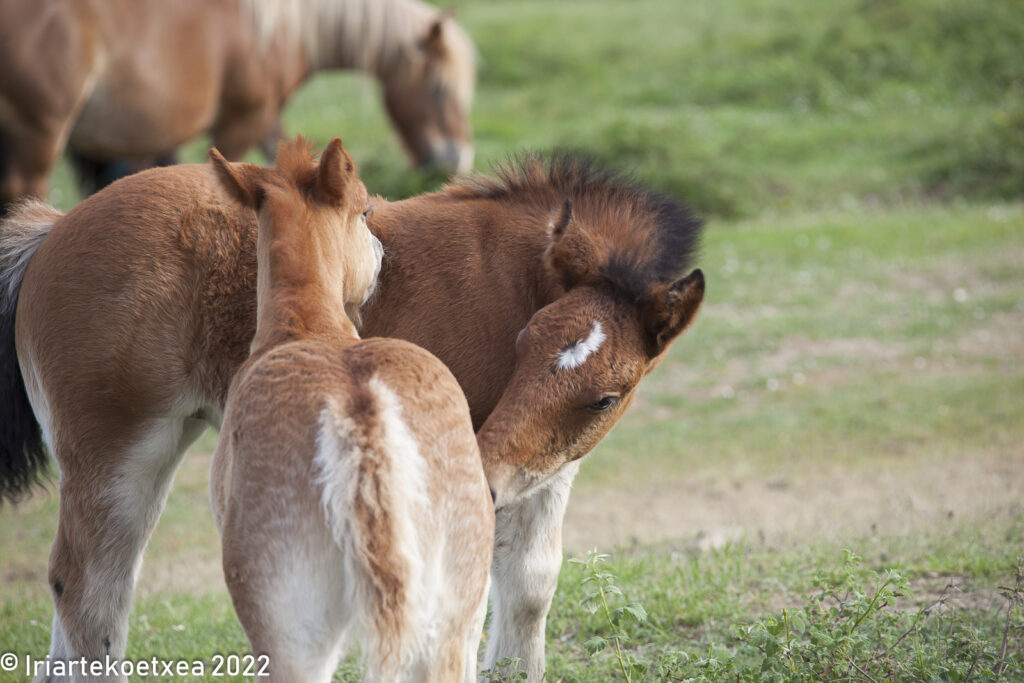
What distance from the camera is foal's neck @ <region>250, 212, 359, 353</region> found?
9.09ft

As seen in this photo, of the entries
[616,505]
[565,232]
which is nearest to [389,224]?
[565,232]

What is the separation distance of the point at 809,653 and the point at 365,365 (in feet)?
5.93

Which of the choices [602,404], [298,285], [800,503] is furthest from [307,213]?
[800,503]

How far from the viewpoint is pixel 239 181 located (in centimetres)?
292

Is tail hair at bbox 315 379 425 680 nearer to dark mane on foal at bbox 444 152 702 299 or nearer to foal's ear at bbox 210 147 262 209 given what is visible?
foal's ear at bbox 210 147 262 209

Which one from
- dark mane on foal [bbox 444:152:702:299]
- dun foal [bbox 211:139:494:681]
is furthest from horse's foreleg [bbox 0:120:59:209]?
dun foal [bbox 211:139:494:681]

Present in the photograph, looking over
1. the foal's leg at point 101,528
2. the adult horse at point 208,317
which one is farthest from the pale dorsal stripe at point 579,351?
the foal's leg at point 101,528

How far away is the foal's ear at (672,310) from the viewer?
309 cm

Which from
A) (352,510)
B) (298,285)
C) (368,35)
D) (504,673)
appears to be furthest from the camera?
(368,35)

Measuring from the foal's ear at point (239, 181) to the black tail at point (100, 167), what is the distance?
504 cm

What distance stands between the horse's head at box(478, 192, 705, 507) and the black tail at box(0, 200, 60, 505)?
1793 millimetres

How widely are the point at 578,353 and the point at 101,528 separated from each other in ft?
5.25

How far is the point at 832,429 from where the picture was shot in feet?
23.8

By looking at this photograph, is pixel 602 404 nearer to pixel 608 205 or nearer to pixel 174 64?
pixel 608 205
